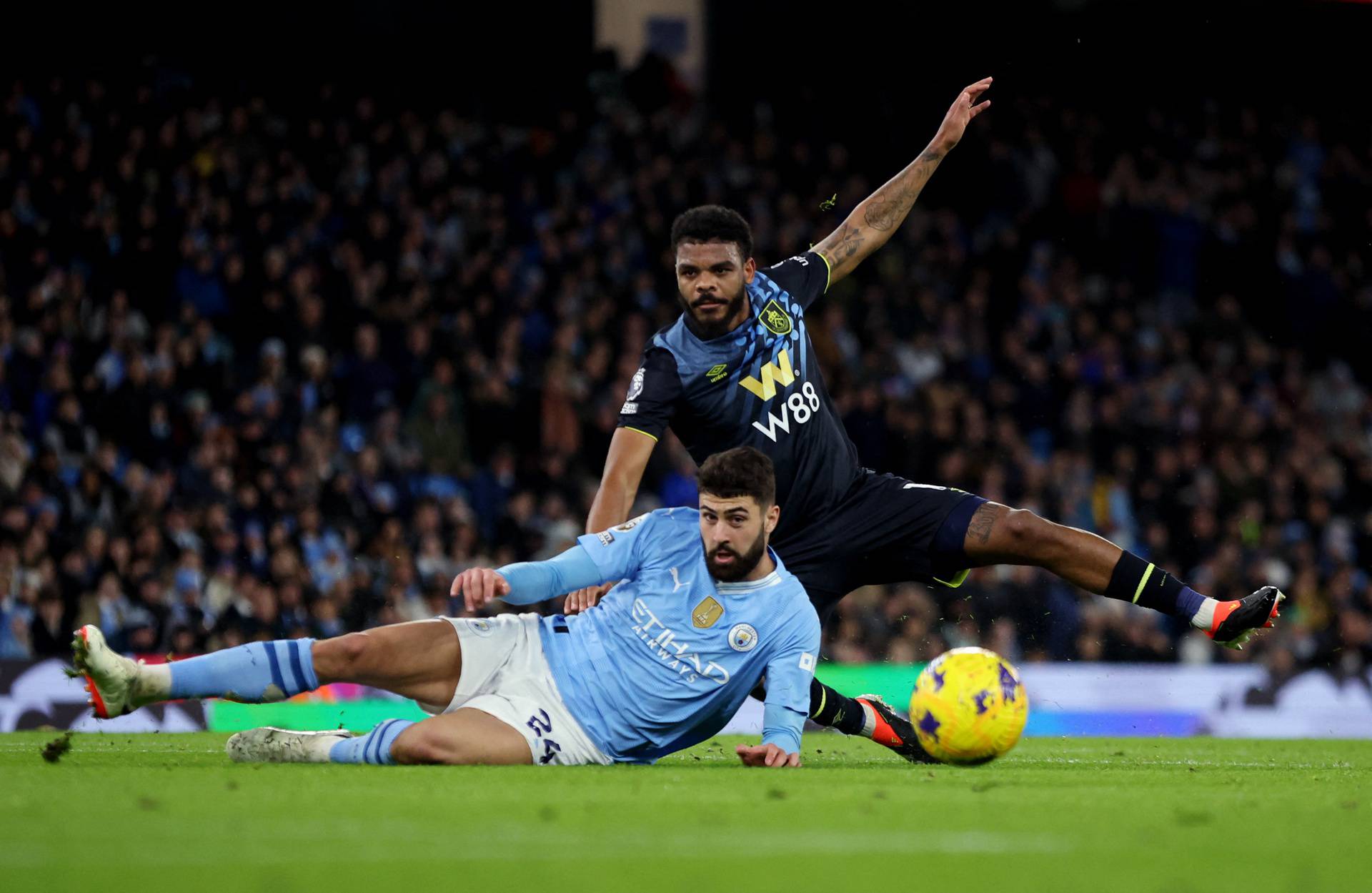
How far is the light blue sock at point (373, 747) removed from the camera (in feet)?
19.7

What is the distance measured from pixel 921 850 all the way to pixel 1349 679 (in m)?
10.2

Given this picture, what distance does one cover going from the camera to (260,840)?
3.68m

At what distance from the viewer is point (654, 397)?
7.08 m

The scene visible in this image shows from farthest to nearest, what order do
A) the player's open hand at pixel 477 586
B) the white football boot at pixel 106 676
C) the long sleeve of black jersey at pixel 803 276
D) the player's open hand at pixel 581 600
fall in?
the long sleeve of black jersey at pixel 803 276 → the player's open hand at pixel 581 600 → the player's open hand at pixel 477 586 → the white football boot at pixel 106 676

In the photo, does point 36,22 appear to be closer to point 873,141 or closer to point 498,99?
point 498,99

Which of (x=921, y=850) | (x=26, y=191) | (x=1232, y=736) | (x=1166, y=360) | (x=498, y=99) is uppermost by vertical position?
(x=498, y=99)

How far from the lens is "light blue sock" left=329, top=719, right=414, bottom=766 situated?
599 centimetres

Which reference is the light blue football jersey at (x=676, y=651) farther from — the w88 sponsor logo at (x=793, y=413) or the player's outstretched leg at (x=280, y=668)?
the w88 sponsor logo at (x=793, y=413)

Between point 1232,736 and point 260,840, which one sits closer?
point 260,840

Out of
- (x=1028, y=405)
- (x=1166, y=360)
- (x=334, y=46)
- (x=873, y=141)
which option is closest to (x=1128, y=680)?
(x=1028, y=405)

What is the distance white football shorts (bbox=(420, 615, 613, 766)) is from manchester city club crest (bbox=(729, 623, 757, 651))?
0.64 meters

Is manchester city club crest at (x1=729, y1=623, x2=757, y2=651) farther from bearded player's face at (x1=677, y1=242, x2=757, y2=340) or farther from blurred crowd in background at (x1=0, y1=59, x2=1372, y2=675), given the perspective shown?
blurred crowd in background at (x1=0, y1=59, x2=1372, y2=675)

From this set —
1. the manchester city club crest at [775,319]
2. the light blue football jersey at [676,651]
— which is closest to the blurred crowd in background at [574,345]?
the manchester city club crest at [775,319]

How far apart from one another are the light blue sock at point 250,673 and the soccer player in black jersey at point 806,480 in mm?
1493
